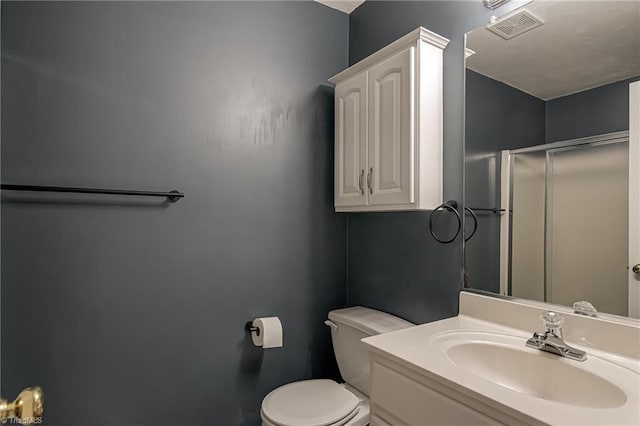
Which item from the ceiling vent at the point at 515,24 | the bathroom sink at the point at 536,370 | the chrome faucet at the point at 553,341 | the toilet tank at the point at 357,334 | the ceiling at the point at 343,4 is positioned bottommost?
the toilet tank at the point at 357,334

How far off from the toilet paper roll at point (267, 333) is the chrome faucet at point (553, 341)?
105cm

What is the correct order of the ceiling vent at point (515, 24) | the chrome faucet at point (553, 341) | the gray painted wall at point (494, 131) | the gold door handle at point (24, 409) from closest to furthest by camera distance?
1. the gold door handle at point (24, 409)
2. the chrome faucet at point (553, 341)
3. the gray painted wall at point (494, 131)
4. the ceiling vent at point (515, 24)

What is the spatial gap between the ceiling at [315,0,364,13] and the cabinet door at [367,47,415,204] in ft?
2.18

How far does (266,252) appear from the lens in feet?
5.82

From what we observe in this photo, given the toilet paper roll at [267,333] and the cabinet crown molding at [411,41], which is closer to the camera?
the cabinet crown molding at [411,41]

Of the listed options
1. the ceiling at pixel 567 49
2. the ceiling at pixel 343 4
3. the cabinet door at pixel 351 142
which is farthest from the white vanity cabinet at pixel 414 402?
the ceiling at pixel 343 4

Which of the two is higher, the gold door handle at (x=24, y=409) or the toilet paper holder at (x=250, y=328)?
the gold door handle at (x=24, y=409)

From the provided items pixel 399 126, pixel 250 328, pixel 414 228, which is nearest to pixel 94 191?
pixel 250 328

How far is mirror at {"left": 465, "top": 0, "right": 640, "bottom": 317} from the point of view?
3.29 feet

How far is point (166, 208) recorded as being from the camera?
1.53 metres

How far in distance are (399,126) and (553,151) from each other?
0.56 metres

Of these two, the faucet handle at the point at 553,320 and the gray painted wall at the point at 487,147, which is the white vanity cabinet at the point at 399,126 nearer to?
the gray painted wall at the point at 487,147

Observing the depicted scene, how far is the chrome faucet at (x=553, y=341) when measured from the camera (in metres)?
0.96

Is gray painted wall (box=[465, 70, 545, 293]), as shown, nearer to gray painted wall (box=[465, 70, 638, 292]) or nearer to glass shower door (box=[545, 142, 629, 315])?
gray painted wall (box=[465, 70, 638, 292])
